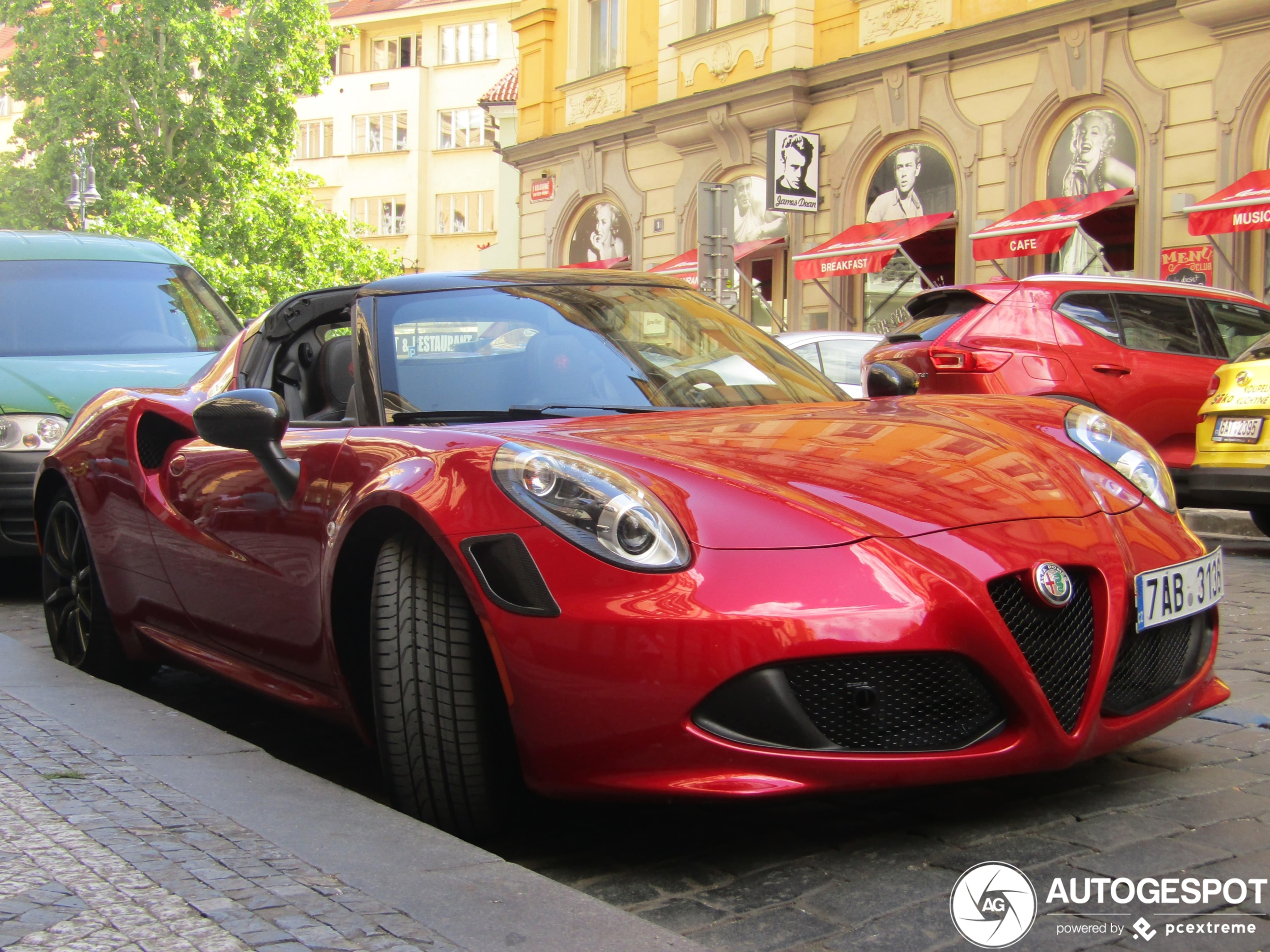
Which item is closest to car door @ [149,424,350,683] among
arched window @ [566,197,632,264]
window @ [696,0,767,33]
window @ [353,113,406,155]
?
window @ [696,0,767,33]

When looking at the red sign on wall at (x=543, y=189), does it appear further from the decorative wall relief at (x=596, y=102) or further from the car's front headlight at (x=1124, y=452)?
the car's front headlight at (x=1124, y=452)

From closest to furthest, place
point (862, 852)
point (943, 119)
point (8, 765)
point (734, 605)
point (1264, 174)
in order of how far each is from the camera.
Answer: point (734, 605) < point (862, 852) < point (8, 765) < point (1264, 174) < point (943, 119)

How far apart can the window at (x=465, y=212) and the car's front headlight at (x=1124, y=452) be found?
Answer: 51.2m

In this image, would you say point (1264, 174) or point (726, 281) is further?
point (1264, 174)

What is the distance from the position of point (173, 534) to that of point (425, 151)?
52.8 meters

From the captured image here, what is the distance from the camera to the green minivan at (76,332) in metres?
6.98

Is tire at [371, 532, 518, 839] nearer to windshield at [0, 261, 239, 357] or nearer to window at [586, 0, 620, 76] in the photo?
windshield at [0, 261, 239, 357]

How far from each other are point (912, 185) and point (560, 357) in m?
16.7

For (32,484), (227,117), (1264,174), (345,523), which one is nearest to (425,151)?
(227,117)

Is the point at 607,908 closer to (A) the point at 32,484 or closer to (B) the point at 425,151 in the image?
(A) the point at 32,484

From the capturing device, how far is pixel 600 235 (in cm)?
2625

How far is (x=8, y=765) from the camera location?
331cm

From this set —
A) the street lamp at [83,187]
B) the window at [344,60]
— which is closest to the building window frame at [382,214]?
the window at [344,60]

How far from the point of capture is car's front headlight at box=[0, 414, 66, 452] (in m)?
6.98
